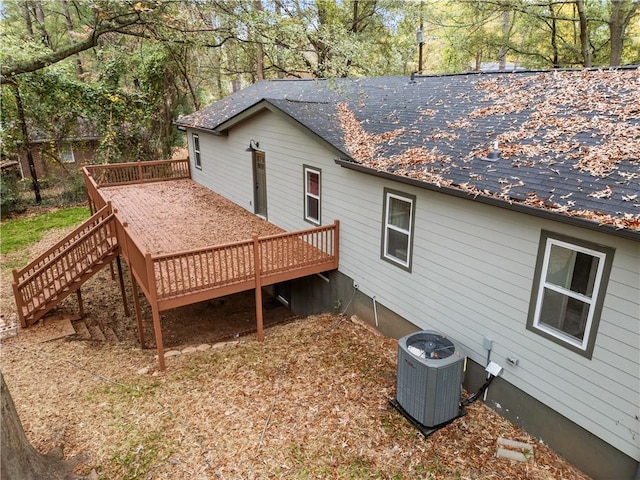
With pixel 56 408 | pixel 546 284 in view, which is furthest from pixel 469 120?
pixel 56 408

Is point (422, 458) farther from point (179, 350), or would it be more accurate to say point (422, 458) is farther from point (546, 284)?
point (179, 350)

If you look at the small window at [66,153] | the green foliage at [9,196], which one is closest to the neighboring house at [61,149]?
the small window at [66,153]

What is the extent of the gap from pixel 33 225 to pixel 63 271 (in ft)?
32.9

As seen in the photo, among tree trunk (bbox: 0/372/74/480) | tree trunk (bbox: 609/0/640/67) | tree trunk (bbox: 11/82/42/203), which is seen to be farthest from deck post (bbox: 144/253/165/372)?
tree trunk (bbox: 609/0/640/67)

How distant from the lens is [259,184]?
12320 millimetres

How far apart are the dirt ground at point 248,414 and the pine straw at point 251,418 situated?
0.06 feet

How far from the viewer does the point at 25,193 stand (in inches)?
790

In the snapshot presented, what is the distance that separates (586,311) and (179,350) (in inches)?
282

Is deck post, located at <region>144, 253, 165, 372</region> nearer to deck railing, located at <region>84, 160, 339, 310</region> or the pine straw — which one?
deck railing, located at <region>84, 160, 339, 310</region>

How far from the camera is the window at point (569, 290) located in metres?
4.62

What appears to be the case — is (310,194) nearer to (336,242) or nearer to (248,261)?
(336,242)

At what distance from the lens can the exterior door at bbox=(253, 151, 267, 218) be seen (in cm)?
1198

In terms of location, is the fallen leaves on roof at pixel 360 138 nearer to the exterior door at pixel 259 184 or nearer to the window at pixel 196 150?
the exterior door at pixel 259 184

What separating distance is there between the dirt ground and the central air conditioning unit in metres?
0.26
